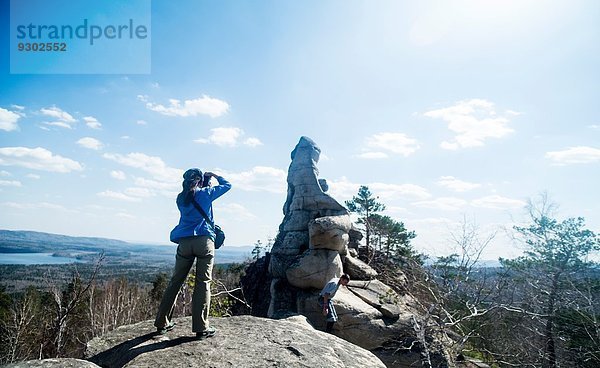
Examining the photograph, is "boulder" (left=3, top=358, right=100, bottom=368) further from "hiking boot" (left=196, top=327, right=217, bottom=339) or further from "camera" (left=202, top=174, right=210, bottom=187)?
"camera" (left=202, top=174, right=210, bottom=187)

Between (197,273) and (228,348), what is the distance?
125 cm

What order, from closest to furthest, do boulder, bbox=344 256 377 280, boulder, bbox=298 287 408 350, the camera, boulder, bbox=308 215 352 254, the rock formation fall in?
the camera → boulder, bbox=298 287 408 350 → the rock formation → boulder, bbox=308 215 352 254 → boulder, bbox=344 256 377 280

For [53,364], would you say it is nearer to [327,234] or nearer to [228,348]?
[228,348]

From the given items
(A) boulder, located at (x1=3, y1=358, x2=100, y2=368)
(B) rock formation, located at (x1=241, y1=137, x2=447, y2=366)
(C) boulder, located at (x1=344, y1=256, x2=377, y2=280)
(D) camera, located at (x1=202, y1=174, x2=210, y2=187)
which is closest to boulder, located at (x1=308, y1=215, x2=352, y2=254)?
(B) rock formation, located at (x1=241, y1=137, x2=447, y2=366)

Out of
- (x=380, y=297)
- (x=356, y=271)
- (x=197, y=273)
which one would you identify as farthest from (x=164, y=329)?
(x=356, y=271)

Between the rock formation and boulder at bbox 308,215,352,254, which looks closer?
the rock formation

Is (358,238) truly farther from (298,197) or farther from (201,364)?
(201,364)

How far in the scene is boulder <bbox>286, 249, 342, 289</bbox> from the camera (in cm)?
1582

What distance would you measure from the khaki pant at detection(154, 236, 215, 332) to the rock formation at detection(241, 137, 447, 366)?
345 inches

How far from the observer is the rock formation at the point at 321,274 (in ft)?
46.4

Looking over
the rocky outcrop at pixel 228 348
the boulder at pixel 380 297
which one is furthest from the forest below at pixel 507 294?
the rocky outcrop at pixel 228 348

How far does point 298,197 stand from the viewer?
63.5ft

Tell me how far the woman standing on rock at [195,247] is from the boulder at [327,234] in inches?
445

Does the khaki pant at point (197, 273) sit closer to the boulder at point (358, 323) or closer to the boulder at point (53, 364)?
the boulder at point (53, 364)
